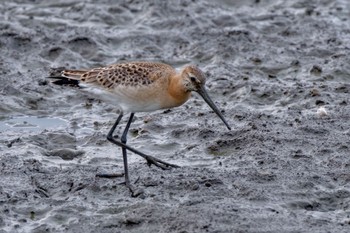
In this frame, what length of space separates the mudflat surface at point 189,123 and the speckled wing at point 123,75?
1075 millimetres

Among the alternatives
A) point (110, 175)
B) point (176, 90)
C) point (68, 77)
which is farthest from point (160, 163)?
point (68, 77)

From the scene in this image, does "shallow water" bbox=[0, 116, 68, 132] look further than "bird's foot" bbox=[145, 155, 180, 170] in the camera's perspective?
Yes

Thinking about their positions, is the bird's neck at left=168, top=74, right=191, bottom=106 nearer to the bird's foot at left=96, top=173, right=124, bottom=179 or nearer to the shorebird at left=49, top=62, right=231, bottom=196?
the shorebird at left=49, top=62, right=231, bottom=196

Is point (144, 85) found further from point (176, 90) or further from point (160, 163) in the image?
point (160, 163)

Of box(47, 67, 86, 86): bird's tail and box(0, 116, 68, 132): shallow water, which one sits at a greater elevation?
box(47, 67, 86, 86): bird's tail

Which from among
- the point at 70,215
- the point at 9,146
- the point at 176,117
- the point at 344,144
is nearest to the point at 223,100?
the point at 176,117

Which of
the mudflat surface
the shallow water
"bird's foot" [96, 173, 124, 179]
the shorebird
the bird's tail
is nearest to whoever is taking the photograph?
the mudflat surface

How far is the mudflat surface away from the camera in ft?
30.7

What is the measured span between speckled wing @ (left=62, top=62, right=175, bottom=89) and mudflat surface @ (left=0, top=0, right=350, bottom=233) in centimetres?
108

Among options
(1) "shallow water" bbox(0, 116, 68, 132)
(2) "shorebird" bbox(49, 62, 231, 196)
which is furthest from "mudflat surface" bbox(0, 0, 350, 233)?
(2) "shorebird" bbox(49, 62, 231, 196)

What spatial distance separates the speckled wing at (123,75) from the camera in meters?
10.1

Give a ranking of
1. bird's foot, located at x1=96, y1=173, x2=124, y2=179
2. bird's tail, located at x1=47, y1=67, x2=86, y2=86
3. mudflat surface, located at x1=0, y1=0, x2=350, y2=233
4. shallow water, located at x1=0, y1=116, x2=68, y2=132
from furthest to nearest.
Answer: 1. shallow water, located at x1=0, y1=116, x2=68, y2=132
2. bird's tail, located at x1=47, y1=67, x2=86, y2=86
3. bird's foot, located at x1=96, y1=173, x2=124, y2=179
4. mudflat surface, located at x1=0, y1=0, x2=350, y2=233

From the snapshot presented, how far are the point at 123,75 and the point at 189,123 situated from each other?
222 centimetres

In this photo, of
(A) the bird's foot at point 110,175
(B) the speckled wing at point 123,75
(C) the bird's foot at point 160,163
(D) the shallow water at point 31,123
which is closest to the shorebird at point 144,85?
(B) the speckled wing at point 123,75
